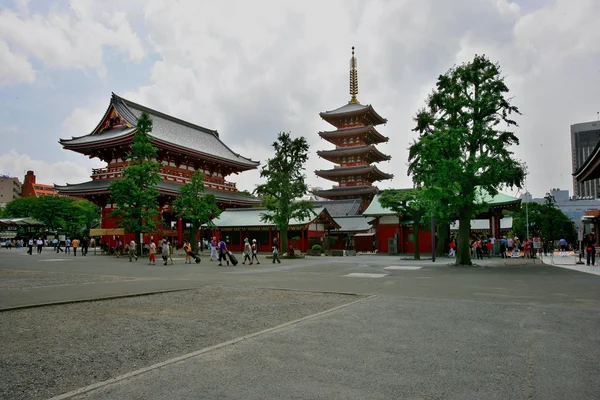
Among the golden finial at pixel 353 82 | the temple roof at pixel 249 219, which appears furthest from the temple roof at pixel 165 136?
the golden finial at pixel 353 82

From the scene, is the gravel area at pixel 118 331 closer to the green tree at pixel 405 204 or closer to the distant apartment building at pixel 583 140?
the green tree at pixel 405 204

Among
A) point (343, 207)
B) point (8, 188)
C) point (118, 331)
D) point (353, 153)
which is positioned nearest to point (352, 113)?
point (353, 153)

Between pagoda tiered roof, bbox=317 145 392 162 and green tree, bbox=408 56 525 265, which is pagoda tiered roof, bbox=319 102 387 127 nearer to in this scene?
pagoda tiered roof, bbox=317 145 392 162

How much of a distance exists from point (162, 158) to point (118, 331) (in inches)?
1490

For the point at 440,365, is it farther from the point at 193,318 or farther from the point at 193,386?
the point at 193,318

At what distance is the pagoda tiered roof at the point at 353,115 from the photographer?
194ft

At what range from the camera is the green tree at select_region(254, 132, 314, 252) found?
34.5 meters

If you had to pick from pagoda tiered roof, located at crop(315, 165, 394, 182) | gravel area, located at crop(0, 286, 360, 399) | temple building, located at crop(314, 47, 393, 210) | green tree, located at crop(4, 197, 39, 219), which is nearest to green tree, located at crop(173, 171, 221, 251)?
gravel area, located at crop(0, 286, 360, 399)

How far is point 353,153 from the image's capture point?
5925 cm

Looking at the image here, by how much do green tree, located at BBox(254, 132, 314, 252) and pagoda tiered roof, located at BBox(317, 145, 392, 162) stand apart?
23.9 m

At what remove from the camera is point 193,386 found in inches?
180

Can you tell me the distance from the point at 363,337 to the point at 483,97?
68.6ft

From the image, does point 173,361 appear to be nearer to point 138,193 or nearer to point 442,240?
point 138,193

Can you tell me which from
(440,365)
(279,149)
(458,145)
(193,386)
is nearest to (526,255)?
(458,145)
